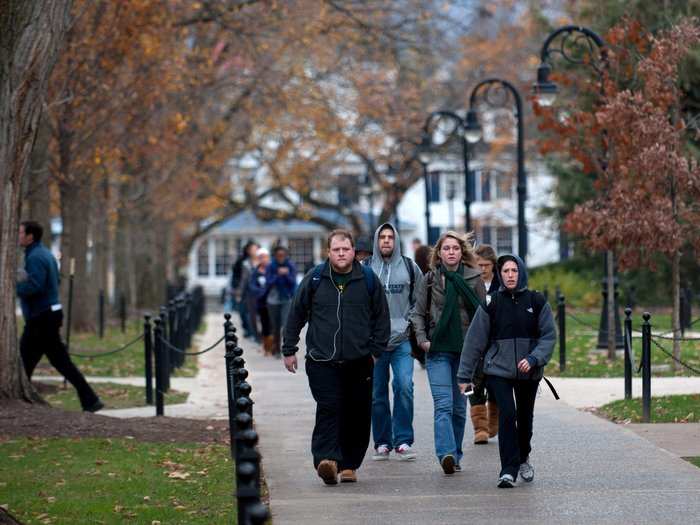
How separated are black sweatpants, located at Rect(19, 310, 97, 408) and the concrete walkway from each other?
1.94m

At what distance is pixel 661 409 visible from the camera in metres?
15.3

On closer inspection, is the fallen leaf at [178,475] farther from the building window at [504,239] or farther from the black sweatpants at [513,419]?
the building window at [504,239]

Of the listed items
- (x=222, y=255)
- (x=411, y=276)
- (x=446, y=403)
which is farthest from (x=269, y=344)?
Answer: (x=222, y=255)

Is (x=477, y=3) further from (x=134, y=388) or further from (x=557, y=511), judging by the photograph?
(x=557, y=511)

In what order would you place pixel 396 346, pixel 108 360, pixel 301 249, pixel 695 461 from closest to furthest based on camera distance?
pixel 695 461
pixel 396 346
pixel 108 360
pixel 301 249

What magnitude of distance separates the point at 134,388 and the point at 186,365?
4970 millimetres

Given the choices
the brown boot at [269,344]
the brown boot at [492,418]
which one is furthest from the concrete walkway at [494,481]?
the brown boot at [269,344]

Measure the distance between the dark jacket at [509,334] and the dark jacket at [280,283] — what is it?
48.3 feet

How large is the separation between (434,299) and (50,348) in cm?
570

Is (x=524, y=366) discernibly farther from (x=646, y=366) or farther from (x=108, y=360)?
(x=108, y=360)

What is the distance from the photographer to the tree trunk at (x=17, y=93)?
530 inches

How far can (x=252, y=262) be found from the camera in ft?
97.1

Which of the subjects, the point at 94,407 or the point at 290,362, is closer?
the point at 290,362

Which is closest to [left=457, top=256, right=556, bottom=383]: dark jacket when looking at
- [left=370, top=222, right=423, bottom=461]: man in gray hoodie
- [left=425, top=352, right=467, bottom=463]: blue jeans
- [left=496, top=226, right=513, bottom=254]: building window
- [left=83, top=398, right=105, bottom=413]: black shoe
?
[left=425, top=352, right=467, bottom=463]: blue jeans
